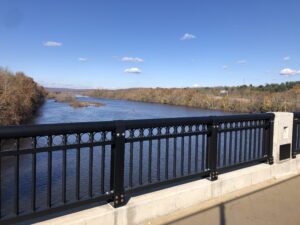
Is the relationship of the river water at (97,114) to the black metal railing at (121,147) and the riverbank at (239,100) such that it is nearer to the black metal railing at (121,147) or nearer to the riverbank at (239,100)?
the riverbank at (239,100)

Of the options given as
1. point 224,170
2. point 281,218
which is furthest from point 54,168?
point 281,218

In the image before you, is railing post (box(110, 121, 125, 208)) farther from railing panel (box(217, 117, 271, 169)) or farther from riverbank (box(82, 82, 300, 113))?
riverbank (box(82, 82, 300, 113))

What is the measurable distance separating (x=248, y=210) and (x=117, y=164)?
6.24 ft

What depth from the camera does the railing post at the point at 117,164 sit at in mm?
3457

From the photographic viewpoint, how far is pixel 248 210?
4.12 meters

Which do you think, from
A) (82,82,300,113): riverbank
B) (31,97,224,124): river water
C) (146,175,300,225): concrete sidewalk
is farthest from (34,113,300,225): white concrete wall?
(82,82,300,113): riverbank

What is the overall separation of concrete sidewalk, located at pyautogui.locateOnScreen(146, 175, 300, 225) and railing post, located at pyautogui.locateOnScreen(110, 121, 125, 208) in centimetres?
52

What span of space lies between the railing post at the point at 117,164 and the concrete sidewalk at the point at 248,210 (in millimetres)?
525

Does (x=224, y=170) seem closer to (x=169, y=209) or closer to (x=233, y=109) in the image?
(x=169, y=209)

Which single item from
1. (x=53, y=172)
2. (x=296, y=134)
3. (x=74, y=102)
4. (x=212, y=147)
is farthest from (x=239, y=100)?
(x=212, y=147)

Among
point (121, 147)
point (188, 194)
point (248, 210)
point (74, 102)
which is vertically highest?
point (121, 147)

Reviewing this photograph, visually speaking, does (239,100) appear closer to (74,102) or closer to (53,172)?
(74,102)

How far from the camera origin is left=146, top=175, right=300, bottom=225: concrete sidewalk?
3.77m

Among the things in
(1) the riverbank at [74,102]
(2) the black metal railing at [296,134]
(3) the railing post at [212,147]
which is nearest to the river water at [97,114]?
(1) the riverbank at [74,102]
